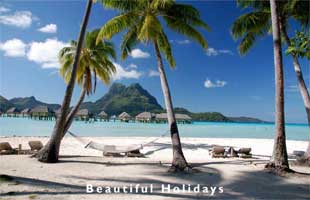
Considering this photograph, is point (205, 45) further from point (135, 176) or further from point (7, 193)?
point (7, 193)

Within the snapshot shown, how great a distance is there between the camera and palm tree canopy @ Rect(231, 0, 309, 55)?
9.88m

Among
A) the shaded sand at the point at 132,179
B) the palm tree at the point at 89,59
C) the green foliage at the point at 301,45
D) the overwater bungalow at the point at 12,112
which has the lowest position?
the shaded sand at the point at 132,179

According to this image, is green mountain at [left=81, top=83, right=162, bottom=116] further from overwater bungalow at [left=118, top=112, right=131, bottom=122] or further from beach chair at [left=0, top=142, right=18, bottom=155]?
beach chair at [left=0, top=142, right=18, bottom=155]

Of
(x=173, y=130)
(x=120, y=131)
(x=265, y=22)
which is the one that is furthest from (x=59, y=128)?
(x=120, y=131)

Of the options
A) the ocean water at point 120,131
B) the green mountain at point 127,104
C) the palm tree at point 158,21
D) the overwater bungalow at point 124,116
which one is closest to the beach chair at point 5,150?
the palm tree at point 158,21

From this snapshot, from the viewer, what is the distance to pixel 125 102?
122m

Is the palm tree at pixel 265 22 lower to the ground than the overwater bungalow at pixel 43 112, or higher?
higher

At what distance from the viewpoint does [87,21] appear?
29.3 feet

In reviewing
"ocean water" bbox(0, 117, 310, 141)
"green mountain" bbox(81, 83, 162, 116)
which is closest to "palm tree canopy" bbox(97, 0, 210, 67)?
"ocean water" bbox(0, 117, 310, 141)

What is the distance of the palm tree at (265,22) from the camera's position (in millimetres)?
9398

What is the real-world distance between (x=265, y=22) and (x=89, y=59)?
7540 mm

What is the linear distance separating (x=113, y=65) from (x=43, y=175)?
7837 mm

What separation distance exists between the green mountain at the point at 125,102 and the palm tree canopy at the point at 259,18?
91094 millimetres

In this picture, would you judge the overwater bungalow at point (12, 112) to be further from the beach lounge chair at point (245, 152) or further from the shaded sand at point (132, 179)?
the beach lounge chair at point (245, 152)
